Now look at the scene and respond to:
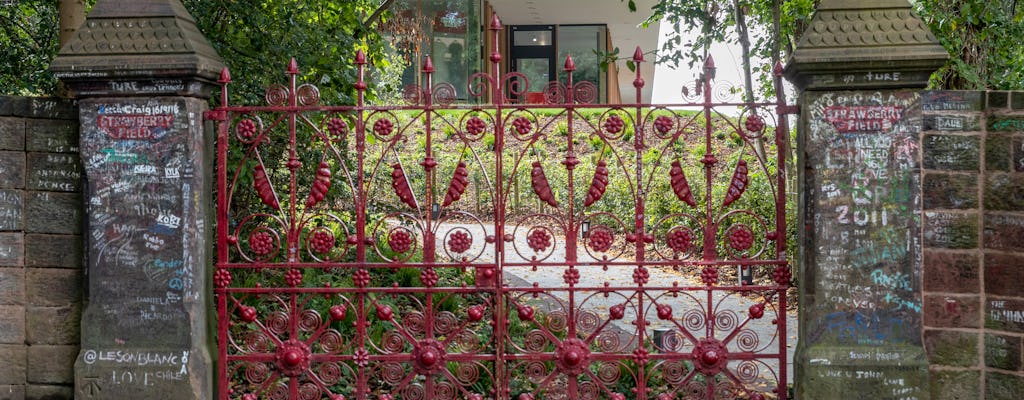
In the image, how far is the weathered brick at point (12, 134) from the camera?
4.76m

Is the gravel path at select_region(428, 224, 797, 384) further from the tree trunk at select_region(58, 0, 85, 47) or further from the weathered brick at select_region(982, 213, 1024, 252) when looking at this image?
the tree trunk at select_region(58, 0, 85, 47)

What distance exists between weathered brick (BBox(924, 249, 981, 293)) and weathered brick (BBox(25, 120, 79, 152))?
4757 mm

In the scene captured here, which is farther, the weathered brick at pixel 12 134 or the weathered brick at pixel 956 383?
the weathered brick at pixel 12 134

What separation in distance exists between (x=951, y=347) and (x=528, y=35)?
19.9 m

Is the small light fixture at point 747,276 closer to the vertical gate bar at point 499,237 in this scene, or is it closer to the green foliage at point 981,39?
the green foliage at point 981,39

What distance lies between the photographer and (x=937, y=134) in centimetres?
450

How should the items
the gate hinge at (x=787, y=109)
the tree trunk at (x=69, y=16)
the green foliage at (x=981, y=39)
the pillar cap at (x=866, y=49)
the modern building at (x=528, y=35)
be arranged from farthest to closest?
1. the modern building at (x=528, y=35)
2. the green foliage at (x=981, y=39)
3. the tree trunk at (x=69, y=16)
4. the gate hinge at (x=787, y=109)
5. the pillar cap at (x=866, y=49)

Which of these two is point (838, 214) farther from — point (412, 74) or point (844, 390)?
point (412, 74)

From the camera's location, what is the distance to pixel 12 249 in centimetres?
482

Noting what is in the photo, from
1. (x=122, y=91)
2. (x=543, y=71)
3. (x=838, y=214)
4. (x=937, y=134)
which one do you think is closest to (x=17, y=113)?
(x=122, y=91)

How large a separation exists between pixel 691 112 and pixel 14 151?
19380 mm

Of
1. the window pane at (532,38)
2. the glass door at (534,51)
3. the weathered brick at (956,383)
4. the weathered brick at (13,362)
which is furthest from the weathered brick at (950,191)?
the window pane at (532,38)

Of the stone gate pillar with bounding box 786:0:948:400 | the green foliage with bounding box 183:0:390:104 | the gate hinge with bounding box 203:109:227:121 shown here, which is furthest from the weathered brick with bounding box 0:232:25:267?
the stone gate pillar with bounding box 786:0:948:400

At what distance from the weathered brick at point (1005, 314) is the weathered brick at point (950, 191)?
20.7 inches
